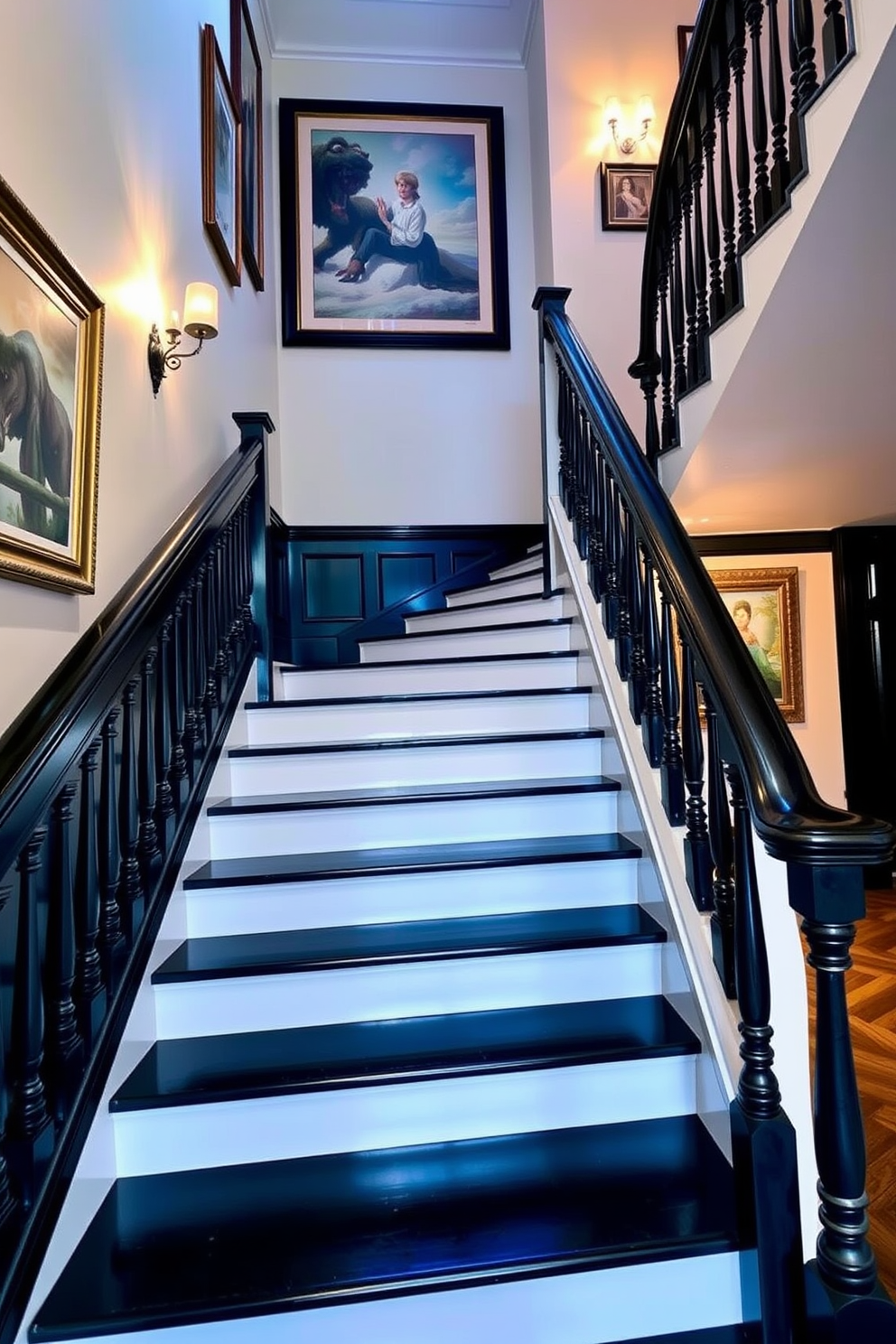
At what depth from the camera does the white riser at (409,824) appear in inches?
75.7

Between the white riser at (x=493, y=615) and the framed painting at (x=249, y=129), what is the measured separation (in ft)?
5.81

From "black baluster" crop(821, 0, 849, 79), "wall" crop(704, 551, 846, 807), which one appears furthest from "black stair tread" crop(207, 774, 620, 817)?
"wall" crop(704, 551, 846, 807)

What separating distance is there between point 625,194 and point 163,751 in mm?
3979

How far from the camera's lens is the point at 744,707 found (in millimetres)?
1195

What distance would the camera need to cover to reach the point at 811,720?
4.16 meters

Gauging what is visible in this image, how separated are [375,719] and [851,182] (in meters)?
1.80

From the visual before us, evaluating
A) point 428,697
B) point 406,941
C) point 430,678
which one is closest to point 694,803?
point 406,941

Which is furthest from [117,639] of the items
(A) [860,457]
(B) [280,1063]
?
(A) [860,457]

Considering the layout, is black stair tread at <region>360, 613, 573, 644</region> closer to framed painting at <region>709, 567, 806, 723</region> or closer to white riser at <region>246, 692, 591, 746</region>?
white riser at <region>246, 692, 591, 746</region>

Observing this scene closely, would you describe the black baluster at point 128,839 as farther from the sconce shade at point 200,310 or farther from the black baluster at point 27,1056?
the sconce shade at point 200,310

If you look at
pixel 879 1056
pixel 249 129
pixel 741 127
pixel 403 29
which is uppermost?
A: pixel 403 29

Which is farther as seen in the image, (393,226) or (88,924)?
(393,226)

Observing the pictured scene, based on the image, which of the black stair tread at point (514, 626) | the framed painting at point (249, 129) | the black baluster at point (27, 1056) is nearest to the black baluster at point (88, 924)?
the black baluster at point (27, 1056)

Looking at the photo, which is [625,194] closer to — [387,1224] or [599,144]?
[599,144]
